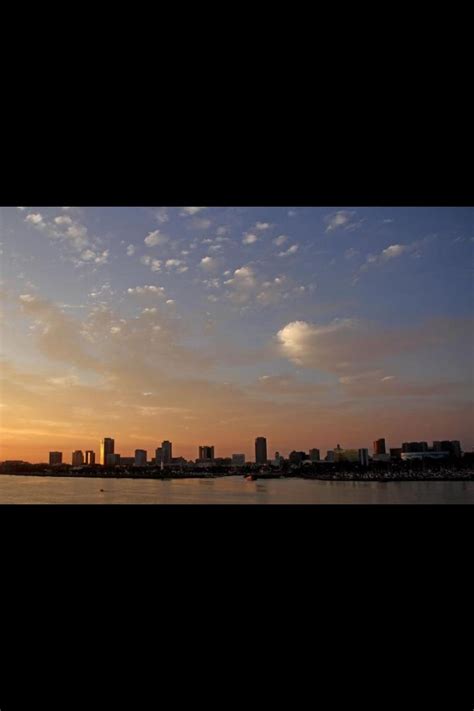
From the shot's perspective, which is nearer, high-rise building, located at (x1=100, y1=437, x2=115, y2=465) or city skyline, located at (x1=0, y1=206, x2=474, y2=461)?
city skyline, located at (x1=0, y1=206, x2=474, y2=461)

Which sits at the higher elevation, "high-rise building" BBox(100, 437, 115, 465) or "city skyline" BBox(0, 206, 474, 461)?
"city skyline" BBox(0, 206, 474, 461)

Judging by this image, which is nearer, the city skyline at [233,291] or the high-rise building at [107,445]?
the city skyline at [233,291]

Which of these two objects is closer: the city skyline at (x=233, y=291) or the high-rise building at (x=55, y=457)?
the city skyline at (x=233, y=291)

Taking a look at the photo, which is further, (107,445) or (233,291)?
(107,445)

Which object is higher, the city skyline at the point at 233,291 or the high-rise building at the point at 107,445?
the city skyline at the point at 233,291

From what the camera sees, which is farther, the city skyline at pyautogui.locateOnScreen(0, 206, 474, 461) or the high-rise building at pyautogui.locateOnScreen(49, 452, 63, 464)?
the high-rise building at pyautogui.locateOnScreen(49, 452, 63, 464)

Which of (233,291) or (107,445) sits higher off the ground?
(233,291)
